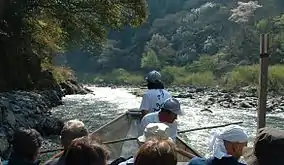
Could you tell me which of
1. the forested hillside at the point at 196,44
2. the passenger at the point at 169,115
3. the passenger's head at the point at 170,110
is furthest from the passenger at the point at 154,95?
the forested hillside at the point at 196,44

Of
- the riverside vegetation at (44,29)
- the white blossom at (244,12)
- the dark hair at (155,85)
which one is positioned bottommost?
the dark hair at (155,85)

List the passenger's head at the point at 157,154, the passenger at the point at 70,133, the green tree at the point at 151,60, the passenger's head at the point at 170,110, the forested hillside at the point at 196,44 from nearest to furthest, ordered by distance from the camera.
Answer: the passenger's head at the point at 157,154 < the passenger at the point at 70,133 < the passenger's head at the point at 170,110 < the forested hillside at the point at 196,44 < the green tree at the point at 151,60

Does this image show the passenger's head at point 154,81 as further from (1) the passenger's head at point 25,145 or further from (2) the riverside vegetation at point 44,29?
(2) the riverside vegetation at point 44,29

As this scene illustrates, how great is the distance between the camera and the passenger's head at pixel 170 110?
4.91 meters

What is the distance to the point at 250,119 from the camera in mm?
22578

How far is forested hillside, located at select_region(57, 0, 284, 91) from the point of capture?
58.5 meters

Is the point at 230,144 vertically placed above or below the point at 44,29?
below

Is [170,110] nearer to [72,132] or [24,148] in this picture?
[72,132]

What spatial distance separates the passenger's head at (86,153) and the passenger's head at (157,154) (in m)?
0.25

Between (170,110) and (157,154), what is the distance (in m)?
2.09

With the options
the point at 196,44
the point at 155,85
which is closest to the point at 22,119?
the point at 155,85

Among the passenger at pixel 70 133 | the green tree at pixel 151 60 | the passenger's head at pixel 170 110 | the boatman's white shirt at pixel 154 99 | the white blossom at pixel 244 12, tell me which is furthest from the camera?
the green tree at pixel 151 60

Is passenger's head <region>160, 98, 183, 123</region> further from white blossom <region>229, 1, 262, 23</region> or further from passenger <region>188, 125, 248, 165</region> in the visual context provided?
white blossom <region>229, 1, 262, 23</region>

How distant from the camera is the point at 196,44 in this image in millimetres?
74062
